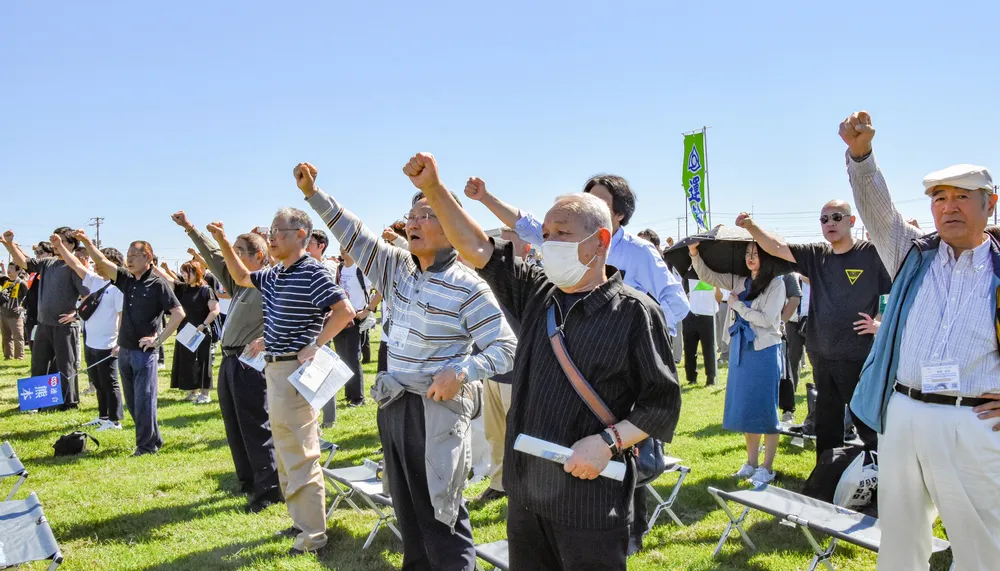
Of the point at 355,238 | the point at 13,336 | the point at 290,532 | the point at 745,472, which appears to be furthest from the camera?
the point at 13,336

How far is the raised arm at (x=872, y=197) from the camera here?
3.00m

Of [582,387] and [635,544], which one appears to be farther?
[635,544]

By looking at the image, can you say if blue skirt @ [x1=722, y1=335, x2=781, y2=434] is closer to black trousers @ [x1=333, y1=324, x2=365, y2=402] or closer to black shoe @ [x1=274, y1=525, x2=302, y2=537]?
black shoe @ [x1=274, y1=525, x2=302, y2=537]

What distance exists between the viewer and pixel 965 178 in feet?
9.29

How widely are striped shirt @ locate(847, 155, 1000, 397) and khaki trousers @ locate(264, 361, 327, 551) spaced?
3.45m

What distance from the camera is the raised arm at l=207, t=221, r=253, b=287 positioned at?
5.11 metres

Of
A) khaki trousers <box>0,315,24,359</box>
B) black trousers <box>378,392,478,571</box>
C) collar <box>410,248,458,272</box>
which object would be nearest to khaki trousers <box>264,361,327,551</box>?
black trousers <box>378,392,478,571</box>

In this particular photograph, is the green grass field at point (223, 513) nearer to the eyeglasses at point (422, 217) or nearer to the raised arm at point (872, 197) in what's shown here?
the raised arm at point (872, 197)

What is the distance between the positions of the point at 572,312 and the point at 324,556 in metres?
3.12

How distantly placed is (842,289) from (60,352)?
9546mm

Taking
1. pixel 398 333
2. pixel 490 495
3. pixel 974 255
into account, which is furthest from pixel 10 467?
pixel 974 255

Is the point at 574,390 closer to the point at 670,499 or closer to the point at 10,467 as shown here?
the point at 670,499

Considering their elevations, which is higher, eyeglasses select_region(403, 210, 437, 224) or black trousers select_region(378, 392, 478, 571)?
eyeglasses select_region(403, 210, 437, 224)

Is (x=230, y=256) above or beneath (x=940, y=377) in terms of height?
above
